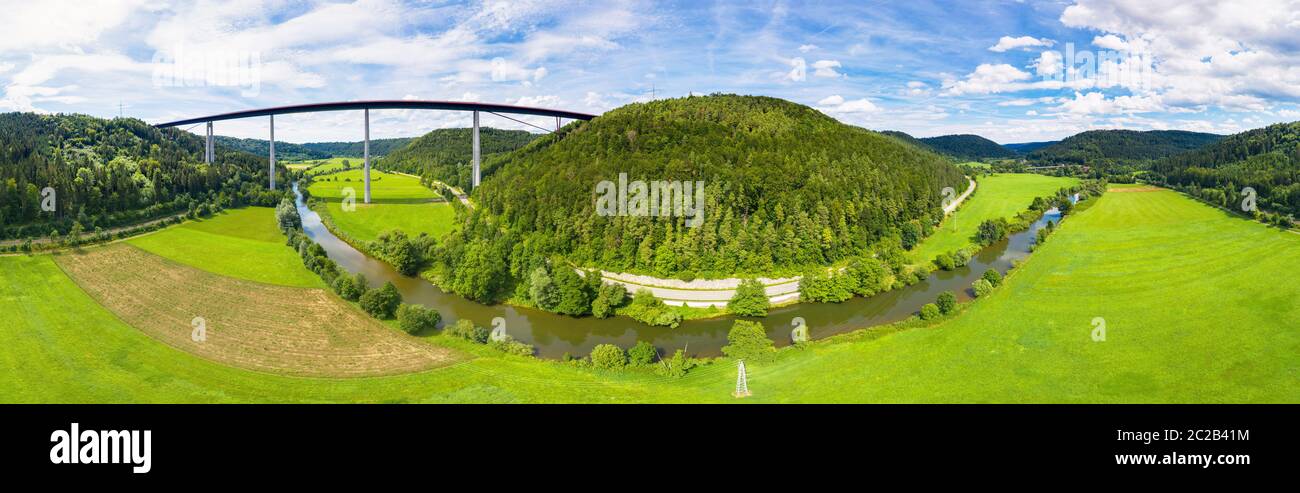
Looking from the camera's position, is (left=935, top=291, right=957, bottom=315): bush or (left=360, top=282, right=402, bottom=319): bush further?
(left=935, top=291, right=957, bottom=315): bush

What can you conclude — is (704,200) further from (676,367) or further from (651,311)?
(676,367)

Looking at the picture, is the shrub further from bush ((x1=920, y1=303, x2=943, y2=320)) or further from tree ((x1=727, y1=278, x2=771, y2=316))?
tree ((x1=727, y1=278, x2=771, y2=316))

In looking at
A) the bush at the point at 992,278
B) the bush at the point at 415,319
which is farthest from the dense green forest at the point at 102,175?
the bush at the point at 992,278

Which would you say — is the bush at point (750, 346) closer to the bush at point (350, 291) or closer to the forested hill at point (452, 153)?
the bush at point (350, 291)

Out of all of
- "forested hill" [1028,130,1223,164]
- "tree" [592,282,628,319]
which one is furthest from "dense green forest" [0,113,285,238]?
"forested hill" [1028,130,1223,164]

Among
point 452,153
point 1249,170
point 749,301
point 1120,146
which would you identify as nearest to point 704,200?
point 749,301

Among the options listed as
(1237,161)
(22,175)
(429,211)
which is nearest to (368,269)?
(429,211)
